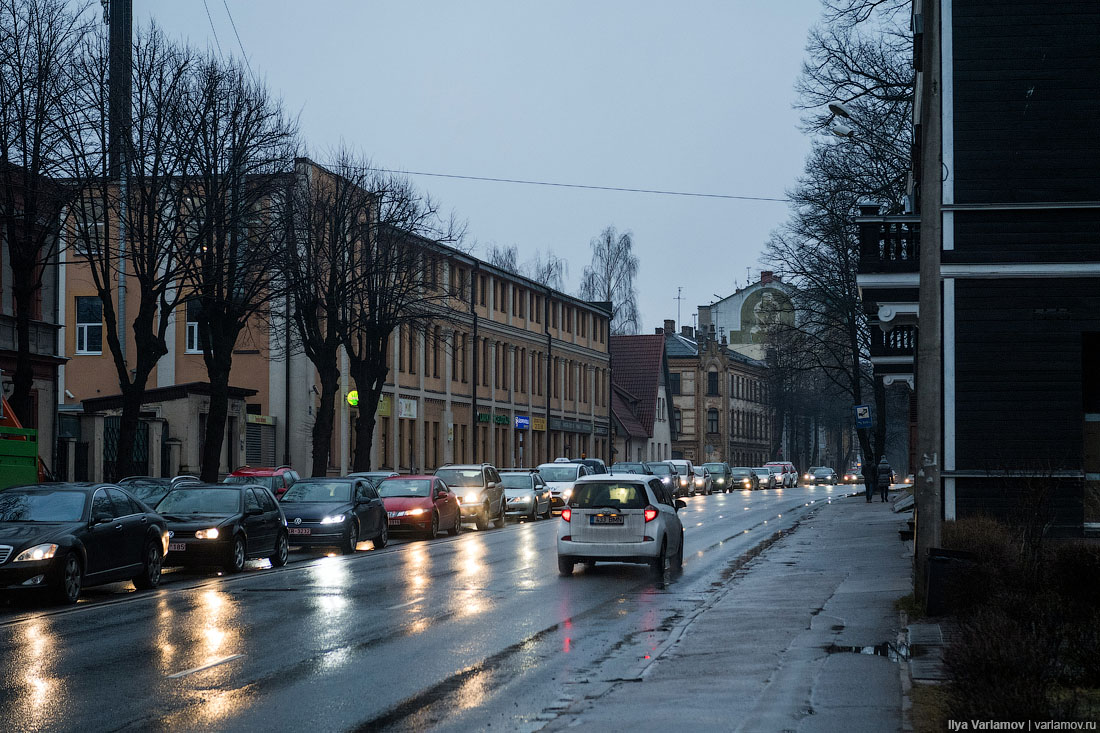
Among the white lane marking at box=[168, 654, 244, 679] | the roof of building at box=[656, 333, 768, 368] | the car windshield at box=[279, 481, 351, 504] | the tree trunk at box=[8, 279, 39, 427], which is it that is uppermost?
the roof of building at box=[656, 333, 768, 368]

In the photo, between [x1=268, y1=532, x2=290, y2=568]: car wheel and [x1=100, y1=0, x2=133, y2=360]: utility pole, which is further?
[x1=100, y1=0, x2=133, y2=360]: utility pole

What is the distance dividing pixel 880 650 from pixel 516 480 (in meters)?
31.5

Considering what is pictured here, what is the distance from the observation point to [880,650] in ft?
41.2

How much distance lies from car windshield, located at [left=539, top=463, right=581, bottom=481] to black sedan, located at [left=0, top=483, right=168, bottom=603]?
29.1m

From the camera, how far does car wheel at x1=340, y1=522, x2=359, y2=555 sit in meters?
26.8

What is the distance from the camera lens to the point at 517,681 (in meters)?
11.1

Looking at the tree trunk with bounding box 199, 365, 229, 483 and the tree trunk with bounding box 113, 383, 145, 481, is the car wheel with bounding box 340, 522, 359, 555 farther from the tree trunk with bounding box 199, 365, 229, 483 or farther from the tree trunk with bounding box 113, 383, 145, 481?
the tree trunk with bounding box 199, 365, 229, 483

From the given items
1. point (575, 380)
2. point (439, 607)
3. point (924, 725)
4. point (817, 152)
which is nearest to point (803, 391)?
point (575, 380)

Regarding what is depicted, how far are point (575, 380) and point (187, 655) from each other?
7223 centimetres

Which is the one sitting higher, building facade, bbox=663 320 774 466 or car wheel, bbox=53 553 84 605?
building facade, bbox=663 320 774 466

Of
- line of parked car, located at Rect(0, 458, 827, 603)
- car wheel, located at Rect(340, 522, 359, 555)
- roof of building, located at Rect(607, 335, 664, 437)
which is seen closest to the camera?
line of parked car, located at Rect(0, 458, 827, 603)

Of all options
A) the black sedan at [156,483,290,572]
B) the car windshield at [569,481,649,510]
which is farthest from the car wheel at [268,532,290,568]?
the car windshield at [569,481,649,510]

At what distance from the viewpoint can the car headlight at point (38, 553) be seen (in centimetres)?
1662

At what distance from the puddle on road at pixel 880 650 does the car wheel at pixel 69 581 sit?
9461 mm
